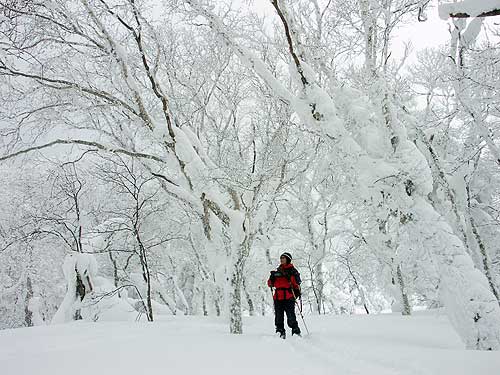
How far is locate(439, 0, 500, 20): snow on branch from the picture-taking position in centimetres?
250

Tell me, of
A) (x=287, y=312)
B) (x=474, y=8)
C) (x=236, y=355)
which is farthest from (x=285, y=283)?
(x=474, y=8)

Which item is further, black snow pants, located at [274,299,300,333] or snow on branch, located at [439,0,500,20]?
black snow pants, located at [274,299,300,333]

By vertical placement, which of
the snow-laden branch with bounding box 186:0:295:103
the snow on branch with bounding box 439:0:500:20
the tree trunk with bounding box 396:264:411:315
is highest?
the snow-laden branch with bounding box 186:0:295:103

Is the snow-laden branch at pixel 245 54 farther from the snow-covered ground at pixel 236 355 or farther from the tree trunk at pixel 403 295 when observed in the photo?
the tree trunk at pixel 403 295

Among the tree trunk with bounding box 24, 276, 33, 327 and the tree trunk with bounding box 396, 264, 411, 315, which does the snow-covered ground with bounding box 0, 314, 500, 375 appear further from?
the tree trunk with bounding box 24, 276, 33, 327

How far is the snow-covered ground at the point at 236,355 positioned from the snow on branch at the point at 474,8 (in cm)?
339

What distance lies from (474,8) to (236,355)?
4605 mm

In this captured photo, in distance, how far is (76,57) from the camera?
27.0 feet

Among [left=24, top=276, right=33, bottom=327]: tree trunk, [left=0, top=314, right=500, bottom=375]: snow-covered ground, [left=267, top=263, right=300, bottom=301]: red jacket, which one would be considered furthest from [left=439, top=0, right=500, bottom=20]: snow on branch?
[left=24, top=276, right=33, bottom=327]: tree trunk

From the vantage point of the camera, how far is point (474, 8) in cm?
256

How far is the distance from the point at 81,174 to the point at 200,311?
18.2 metres

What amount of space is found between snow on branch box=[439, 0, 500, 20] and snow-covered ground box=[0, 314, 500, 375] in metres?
3.39

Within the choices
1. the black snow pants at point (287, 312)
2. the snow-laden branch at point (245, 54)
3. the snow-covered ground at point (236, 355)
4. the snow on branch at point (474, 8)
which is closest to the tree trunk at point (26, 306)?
the snow-covered ground at point (236, 355)

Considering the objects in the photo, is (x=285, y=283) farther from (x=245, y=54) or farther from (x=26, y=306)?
(x=26, y=306)
